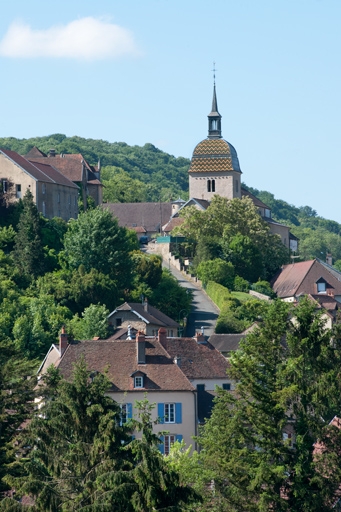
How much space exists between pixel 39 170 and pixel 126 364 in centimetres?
4210

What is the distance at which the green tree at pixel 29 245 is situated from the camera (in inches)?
3819

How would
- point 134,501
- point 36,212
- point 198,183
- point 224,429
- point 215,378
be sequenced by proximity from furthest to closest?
point 198,183 → point 36,212 → point 215,378 → point 224,429 → point 134,501

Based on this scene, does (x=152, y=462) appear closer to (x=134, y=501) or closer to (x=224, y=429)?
(x=134, y=501)

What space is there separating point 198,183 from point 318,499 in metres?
86.1

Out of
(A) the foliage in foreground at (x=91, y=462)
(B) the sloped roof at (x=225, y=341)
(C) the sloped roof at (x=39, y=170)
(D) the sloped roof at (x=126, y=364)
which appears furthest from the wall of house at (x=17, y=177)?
(A) the foliage in foreground at (x=91, y=462)

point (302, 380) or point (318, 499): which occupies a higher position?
point (302, 380)

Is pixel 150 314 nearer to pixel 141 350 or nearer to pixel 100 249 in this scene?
pixel 100 249

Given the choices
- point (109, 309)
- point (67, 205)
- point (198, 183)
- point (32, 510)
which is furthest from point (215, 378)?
point (198, 183)

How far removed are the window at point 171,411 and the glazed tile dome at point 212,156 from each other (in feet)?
211

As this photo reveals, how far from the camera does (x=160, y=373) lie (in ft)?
219

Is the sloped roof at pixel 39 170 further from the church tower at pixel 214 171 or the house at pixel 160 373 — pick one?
the house at pixel 160 373

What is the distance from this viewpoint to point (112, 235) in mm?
98688

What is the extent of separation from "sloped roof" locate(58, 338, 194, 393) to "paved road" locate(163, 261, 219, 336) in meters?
25.9

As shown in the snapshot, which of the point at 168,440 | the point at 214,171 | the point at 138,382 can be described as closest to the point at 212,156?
the point at 214,171
